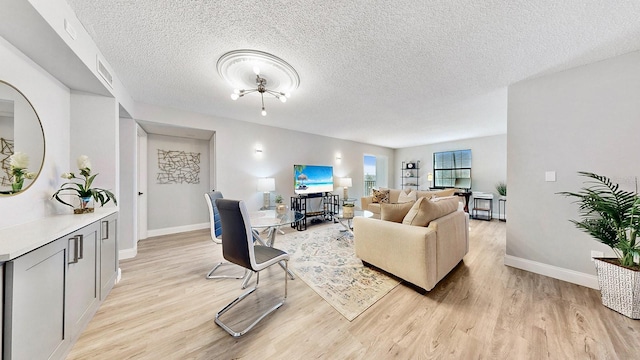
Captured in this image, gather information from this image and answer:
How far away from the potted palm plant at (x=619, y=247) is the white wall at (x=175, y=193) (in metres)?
5.74

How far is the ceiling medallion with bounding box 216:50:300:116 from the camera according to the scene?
199 centimetres

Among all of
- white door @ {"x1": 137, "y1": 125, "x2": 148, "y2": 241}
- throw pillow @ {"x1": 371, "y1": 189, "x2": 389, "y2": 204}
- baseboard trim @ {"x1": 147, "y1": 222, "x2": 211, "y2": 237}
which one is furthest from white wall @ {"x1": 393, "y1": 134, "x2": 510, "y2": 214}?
white door @ {"x1": 137, "y1": 125, "x2": 148, "y2": 241}

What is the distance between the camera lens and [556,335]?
4.68 feet

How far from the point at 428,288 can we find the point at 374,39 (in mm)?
2343

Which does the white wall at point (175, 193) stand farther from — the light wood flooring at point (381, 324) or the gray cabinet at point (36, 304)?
the gray cabinet at point (36, 304)

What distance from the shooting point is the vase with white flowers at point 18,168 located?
1.40 m

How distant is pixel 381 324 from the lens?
5.09ft

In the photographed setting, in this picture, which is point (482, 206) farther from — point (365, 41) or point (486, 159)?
point (365, 41)

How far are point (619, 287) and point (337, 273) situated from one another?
2.40m

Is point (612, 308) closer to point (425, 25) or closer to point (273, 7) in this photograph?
point (425, 25)

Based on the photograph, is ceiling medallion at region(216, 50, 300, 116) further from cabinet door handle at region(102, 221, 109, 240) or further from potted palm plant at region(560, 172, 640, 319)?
potted palm plant at region(560, 172, 640, 319)

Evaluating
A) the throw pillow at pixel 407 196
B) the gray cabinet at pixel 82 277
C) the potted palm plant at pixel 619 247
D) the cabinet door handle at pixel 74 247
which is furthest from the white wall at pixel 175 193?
the potted palm plant at pixel 619 247

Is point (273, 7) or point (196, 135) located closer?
point (273, 7)

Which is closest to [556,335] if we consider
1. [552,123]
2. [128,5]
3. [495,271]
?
[495,271]
